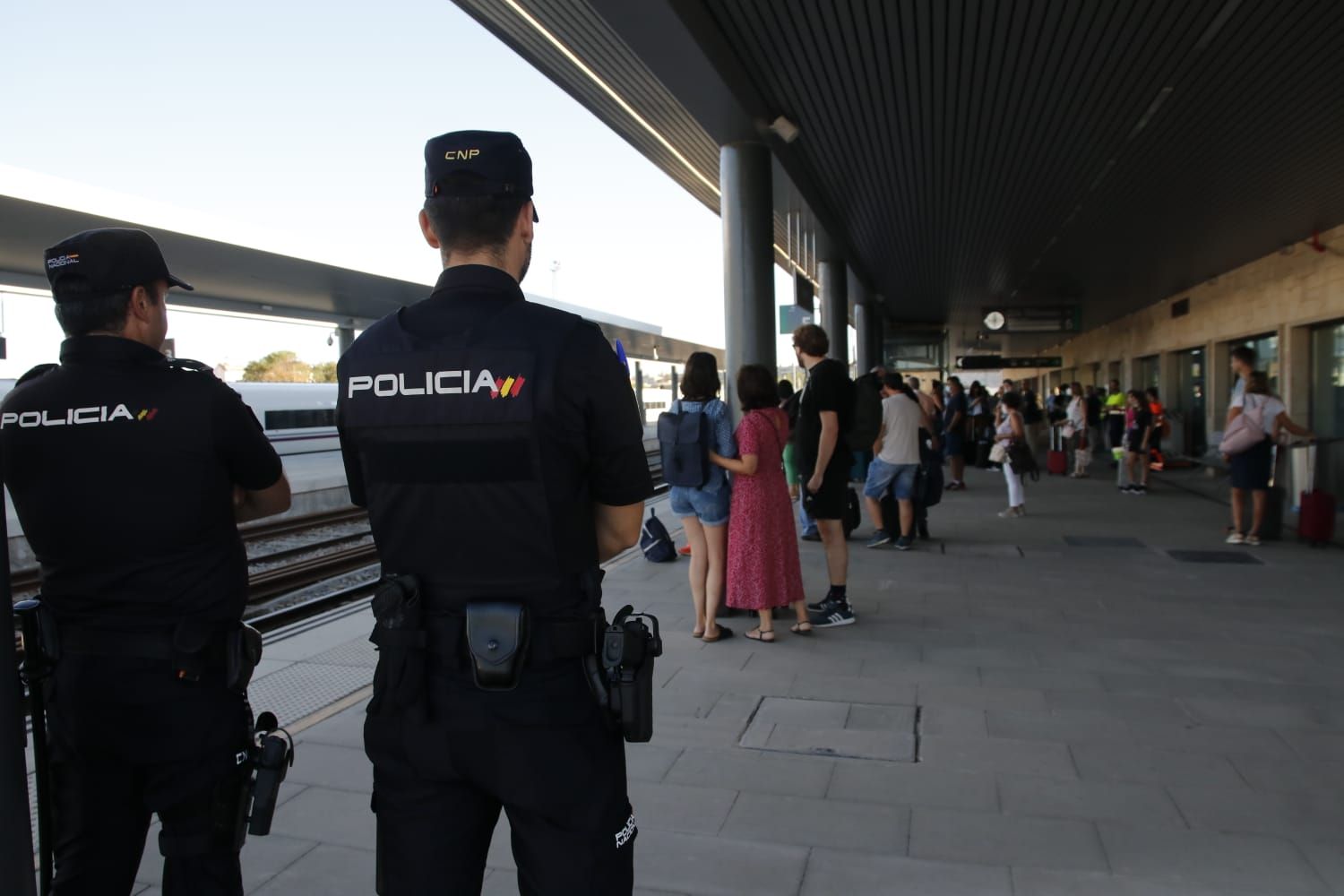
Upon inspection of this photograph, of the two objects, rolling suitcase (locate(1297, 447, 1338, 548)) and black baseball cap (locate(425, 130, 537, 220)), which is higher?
black baseball cap (locate(425, 130, 537, 220))

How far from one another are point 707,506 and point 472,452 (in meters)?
3.85

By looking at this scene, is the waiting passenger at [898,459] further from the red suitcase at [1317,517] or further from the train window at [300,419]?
the train window at [300,419]

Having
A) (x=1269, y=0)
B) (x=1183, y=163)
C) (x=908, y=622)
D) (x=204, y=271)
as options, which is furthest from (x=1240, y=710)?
(x=204, y=271)

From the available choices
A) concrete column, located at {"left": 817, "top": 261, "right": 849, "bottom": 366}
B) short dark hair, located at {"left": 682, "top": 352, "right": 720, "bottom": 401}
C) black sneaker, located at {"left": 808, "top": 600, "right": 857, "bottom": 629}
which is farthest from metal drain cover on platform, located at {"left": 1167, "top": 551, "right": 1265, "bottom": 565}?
concrete column, located at {"left": 817, "top": 261, "right": 849, "bottom": 366}

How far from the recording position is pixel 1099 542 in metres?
9.10

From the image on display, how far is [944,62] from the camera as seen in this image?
→ 7613 millimetres

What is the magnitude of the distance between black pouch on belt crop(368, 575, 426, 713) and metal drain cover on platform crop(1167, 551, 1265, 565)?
26.6 ft

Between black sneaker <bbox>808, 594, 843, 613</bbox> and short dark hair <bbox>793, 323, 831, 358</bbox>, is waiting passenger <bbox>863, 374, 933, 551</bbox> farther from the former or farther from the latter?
black sneaker <bbox>808, 594, 843, 613</bbox>

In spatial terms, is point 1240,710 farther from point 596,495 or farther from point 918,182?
point 918,182

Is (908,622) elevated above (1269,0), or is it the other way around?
(1269,0)

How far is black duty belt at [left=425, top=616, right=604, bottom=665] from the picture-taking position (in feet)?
5.43

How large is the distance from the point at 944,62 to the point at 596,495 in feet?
23.6

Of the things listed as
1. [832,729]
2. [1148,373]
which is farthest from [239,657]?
[1148,373]

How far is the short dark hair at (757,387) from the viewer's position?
538 centimetres
